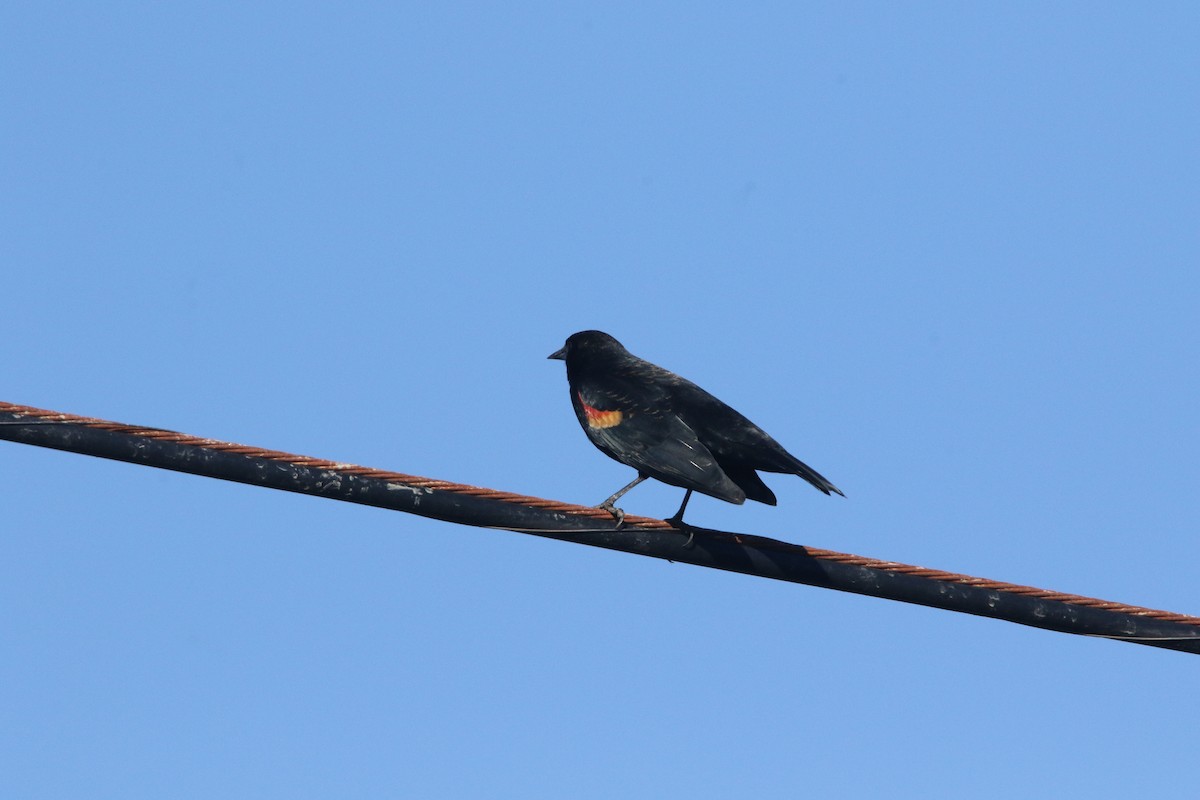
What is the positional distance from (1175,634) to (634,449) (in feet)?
10.2

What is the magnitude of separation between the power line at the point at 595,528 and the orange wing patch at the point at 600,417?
1.73 meters

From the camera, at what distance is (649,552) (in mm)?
7430

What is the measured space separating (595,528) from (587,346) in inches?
150

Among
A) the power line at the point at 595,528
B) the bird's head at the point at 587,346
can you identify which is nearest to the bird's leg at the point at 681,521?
the power line at the point at 595,528

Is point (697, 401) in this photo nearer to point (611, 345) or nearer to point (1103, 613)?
point (611, 345)

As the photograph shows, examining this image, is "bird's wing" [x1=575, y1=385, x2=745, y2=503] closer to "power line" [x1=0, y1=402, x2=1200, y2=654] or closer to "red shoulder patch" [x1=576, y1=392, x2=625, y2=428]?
"red shoulder patch" [x1=576, y1=392, x2=625, y2=428]

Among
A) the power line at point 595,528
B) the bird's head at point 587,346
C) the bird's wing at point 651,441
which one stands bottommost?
the power line at point 595,528

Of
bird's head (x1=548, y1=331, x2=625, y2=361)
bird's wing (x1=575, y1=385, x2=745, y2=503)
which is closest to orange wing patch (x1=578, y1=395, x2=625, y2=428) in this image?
bird's wing (x1=575, y1=385, x2=745, y2=503)

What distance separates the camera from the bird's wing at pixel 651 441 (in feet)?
27.6

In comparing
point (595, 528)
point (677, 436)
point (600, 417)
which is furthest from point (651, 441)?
point (595, 528)

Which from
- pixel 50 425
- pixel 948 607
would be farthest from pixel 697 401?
pixel 50 425

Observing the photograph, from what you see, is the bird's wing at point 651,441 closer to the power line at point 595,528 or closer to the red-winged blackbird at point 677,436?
the red-winged blackbird at point 677,436

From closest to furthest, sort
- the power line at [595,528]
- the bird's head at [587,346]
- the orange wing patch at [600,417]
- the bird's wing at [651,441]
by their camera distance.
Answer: the power line at [595,528] → the bird's wing at [651,441] → the orange wing patch at [600,417] → the bird's head at [587,346]

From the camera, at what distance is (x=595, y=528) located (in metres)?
7.25
